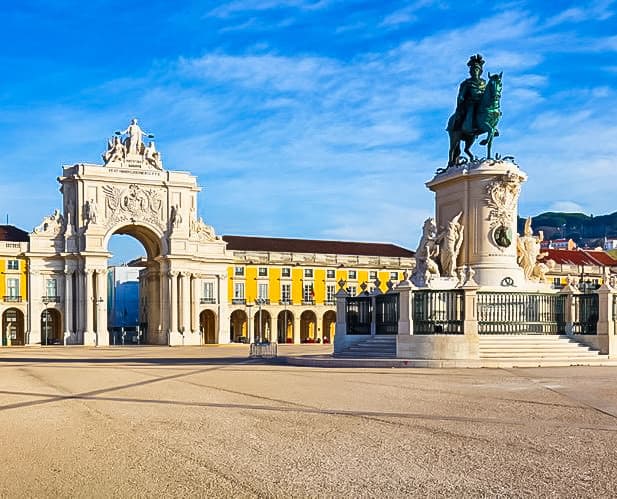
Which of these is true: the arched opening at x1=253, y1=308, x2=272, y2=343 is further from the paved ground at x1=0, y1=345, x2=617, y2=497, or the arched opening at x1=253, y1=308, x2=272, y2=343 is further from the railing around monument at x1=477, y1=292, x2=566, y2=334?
the paved ground at x1=0, y1=345, x2=617, y2=497

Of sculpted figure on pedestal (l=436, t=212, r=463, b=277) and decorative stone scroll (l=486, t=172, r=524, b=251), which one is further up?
decorative stone scroll (l=486, t=172, r=524, b=251)

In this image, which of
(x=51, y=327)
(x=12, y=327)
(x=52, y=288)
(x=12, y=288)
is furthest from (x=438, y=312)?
(x=12, y=327)

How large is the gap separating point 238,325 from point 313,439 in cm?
7643

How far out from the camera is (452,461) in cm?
932

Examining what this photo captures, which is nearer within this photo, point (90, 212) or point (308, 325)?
point (90, 212)

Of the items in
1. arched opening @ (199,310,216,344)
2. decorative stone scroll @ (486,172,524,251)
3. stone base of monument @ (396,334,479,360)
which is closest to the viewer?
stone base of monument @ (396,334,479,360)

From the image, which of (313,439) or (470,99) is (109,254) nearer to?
(470,99)

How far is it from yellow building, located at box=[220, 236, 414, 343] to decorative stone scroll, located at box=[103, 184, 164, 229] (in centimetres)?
887

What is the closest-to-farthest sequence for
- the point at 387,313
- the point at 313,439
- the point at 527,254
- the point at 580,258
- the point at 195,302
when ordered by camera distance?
1. the point at 313,439
2. the point at 387,313
3. the point at 527,254
4. the point at 195,302
5. the point at 580,258

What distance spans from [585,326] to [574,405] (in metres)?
14.4

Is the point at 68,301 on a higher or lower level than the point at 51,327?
higher

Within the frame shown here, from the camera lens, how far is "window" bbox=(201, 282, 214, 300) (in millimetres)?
78562

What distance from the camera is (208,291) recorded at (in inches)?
3103

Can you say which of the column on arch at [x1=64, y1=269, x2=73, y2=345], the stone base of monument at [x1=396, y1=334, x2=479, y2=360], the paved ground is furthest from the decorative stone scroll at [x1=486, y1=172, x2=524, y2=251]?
the column on arch at [x1=64, y1=269, x2=73, y2=345]
